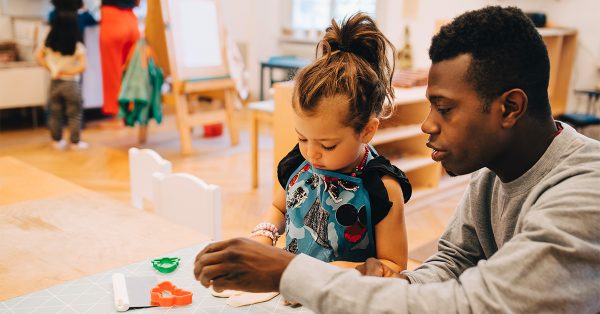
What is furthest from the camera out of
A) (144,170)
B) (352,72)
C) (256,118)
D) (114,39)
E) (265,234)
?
(114,39)

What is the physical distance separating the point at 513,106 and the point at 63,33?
463 cm

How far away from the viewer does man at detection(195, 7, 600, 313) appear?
2.56ft

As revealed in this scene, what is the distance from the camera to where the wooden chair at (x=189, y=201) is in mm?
1648

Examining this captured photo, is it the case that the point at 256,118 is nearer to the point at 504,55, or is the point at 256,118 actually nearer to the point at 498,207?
the point at 498,207

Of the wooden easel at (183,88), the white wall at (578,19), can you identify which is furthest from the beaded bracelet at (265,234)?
the white wall at (578,19)

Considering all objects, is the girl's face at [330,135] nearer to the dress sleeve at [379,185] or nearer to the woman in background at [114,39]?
the dress sleeve at [379,185]

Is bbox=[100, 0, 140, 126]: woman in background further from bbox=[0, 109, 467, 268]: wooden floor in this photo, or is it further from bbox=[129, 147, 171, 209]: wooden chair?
bbox=[129, 147, 171, 209]: wooden chair

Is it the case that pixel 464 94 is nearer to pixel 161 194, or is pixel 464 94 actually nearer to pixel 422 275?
pixel 422 275

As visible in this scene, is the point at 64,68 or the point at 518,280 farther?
the point at 64,68

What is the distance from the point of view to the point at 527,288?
2.54ft

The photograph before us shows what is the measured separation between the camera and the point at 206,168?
15.0 feet

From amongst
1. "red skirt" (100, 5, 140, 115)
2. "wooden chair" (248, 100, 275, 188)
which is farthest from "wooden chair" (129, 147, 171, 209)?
"red skirt" (100, 5, 140, 115)

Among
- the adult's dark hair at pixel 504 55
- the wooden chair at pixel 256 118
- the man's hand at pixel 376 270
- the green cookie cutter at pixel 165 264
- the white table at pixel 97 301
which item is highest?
the adult's dark hair at pixel 504 55

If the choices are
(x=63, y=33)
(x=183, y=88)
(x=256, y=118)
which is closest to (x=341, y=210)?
(x=256, y=118)
